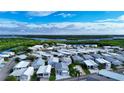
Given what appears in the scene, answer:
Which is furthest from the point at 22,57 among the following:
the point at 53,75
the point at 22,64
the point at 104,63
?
→ the point at 104,63

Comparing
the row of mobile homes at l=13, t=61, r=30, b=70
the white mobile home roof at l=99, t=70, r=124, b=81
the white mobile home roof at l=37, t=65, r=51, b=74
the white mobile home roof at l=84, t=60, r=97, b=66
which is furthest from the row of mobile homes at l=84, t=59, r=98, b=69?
the row of mobile homes at l=13, t=61, r=30, b=70

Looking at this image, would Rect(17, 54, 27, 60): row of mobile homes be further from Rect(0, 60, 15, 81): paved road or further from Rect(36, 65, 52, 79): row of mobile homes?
Rect(36, 65, 52, 79): row of mobile homes

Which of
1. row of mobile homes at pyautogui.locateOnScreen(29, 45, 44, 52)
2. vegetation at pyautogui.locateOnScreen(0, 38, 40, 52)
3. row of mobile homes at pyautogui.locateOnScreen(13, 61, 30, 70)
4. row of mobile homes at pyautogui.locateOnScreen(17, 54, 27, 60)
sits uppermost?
vegetation at pyautogui.locateOnScreen(0, 38, 40, 52)

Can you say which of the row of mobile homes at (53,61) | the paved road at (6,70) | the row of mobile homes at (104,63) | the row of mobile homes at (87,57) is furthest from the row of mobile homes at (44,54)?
the row of mobile homes at (104,63)

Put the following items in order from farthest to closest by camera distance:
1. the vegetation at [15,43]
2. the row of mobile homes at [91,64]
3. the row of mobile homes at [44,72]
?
the vegetation at [15,43]
the row of mobile homes at [91,64]
the row of mobile homes at [44,72]

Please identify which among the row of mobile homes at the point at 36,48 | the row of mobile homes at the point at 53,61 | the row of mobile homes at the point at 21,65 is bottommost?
the row of mobile homes at the point at 21,65

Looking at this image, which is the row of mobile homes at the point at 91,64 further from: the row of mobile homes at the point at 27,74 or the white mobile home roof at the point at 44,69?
the row of mobile homes at the point at 27,74

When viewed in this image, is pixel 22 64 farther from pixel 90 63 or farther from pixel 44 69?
pixel 90 63
